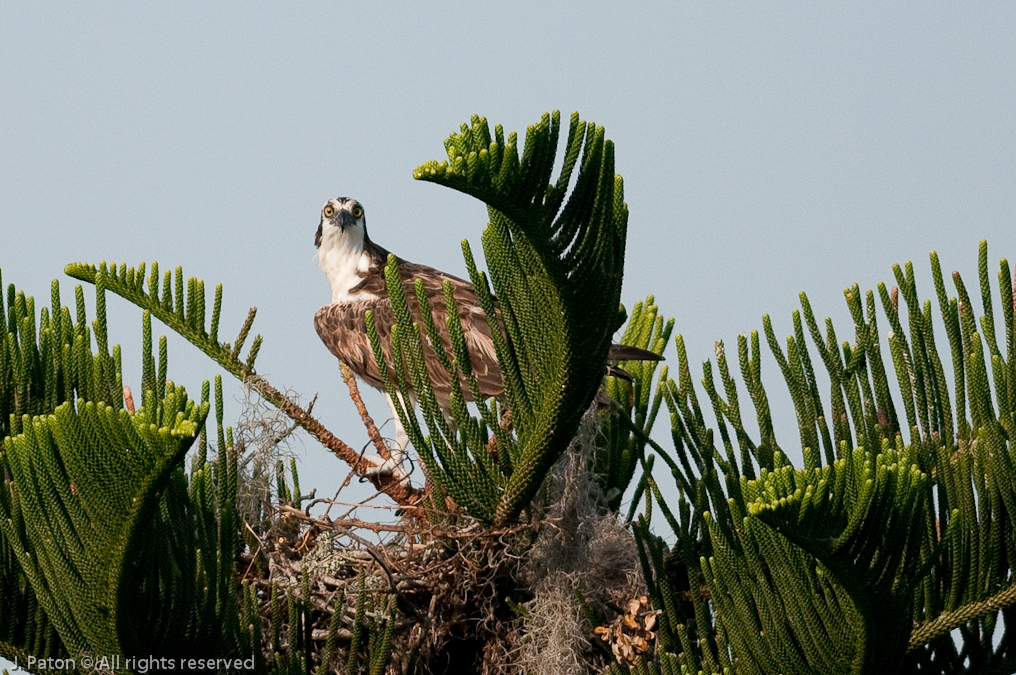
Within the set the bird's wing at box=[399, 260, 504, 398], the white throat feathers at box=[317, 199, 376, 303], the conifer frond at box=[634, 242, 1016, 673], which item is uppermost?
the white throat feathers at box=[317, 199, 376, 303]

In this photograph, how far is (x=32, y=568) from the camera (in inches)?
190

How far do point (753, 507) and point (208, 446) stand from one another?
2948 mm

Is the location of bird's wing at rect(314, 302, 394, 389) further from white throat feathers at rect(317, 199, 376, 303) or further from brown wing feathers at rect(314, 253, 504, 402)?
white throat feathers at rect(317, 199, 376, 303)

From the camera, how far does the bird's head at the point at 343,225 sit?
30.5ft

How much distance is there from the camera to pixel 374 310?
790 centimetres

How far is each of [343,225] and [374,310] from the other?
5.23 ft

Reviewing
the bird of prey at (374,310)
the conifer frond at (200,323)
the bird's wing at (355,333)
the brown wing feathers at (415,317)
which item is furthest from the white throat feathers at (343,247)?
the conifer frond at (200,323)

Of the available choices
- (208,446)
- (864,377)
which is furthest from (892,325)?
(208,446)

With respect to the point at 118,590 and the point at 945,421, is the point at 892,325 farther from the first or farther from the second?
the point at 118,590

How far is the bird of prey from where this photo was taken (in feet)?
21.4

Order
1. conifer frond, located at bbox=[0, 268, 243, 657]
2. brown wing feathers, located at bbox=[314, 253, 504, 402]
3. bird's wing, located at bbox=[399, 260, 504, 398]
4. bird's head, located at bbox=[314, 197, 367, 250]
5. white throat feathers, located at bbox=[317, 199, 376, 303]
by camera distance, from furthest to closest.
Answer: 1. bird's head, located at bbox=[314, 197, 367, 250]
2. white throat feathers, located at bbox=[317, 199, 376, 303]
3. brown wing feathers, located at bbox=[314, 253, 504, 402]
4. bird's wing, located at bbox=[399, 260, 504, 398]
5. conifer frond, located at bbox=[0, 268, 243, 657]

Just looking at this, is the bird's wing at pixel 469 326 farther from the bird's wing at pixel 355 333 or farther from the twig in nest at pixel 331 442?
the twig in nest at pixel 331 442

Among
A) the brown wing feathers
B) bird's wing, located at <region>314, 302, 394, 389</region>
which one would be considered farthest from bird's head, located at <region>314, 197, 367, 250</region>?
bird's wing, located at <region>314, 302, 394, 389</region>

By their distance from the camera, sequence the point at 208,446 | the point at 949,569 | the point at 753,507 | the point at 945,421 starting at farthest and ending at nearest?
the point at 208,446
the point at 945,421
the point at 949,569
the point at 753,507
